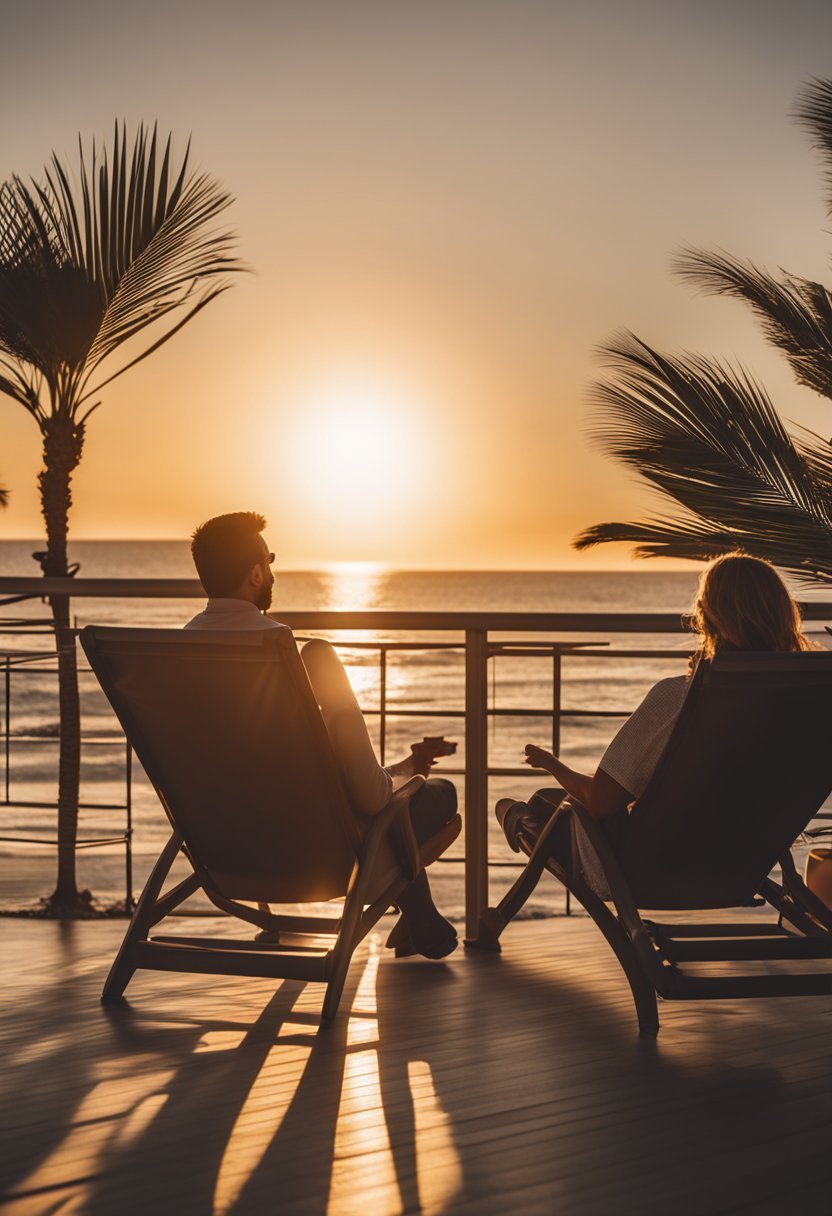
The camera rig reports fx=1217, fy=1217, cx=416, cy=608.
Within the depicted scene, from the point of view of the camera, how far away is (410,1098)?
2.43m

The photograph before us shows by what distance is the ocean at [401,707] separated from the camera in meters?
10.1

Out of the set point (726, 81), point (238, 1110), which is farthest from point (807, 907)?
point (726, 81)

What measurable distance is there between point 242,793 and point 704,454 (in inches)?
123

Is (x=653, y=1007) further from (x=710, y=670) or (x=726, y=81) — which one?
(x=726, y=81)

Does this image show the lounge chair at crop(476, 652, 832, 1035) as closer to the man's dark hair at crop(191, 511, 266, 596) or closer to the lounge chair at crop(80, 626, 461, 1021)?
the lounge chair at crop(80, 626, 461, 1021)

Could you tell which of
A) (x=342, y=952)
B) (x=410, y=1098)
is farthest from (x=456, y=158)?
(x=410, y=1098)

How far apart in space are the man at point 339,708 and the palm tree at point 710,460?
2.34 m

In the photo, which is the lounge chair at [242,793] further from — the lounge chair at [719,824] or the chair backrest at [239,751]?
the lounge chair at [719,824]

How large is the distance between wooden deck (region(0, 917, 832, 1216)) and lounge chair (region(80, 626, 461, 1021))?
166 mm

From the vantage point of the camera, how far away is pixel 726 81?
10.4 m

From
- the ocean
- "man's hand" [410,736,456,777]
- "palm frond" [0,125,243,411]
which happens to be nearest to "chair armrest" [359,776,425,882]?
"man's hand" [410,736,456,777]

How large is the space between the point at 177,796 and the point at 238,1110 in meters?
0.91

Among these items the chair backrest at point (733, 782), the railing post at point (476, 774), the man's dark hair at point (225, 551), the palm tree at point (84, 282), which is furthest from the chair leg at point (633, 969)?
the palm tree at point (84, 282)

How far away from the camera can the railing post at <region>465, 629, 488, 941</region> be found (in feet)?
12.4
